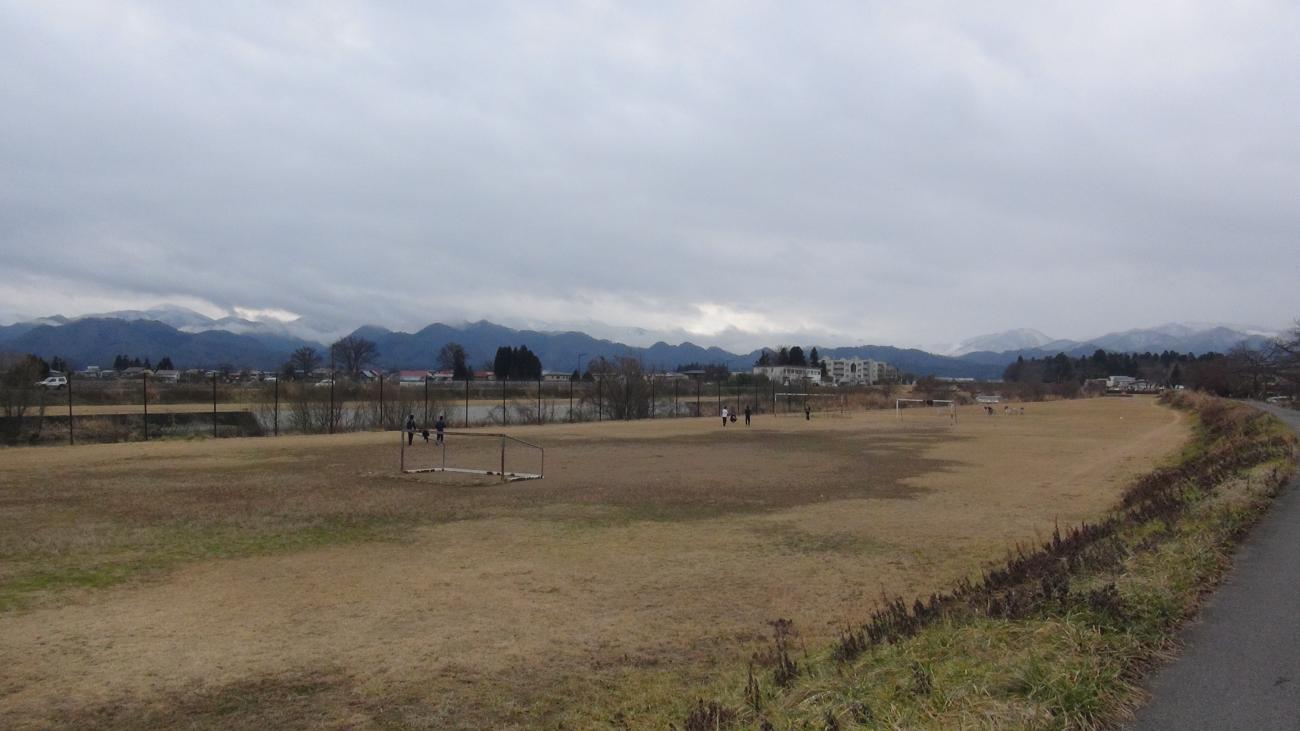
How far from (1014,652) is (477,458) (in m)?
A: 24.1

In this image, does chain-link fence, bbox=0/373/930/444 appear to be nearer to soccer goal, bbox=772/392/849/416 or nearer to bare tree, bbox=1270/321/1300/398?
soccer goal, bbox=772/392/849/416

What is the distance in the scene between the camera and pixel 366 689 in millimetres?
6254

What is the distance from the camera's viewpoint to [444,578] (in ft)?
32.7

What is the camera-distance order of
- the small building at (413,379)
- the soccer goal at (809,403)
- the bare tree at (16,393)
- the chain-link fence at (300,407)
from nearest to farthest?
the bare tree at (16,393), the chain-link fence at (300,407), the small building at (413,379), the soccer goal at (809,403)

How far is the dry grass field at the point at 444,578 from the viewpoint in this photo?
620 cm

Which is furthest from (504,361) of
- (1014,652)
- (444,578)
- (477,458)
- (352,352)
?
(1014,652)

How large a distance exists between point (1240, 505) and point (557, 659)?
8.52m

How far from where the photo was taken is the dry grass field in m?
6.20

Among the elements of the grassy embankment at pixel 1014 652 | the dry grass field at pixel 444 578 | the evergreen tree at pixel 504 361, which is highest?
the evergreen tree at pixel 504 361

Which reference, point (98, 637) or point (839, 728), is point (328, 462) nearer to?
point (98, 637)

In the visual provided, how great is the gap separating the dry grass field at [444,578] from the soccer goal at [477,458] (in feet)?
4.13

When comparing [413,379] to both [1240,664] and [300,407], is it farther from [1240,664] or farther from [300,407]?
[1240,664]

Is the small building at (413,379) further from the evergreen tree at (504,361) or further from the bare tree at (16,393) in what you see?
the bare tree at (16,393)

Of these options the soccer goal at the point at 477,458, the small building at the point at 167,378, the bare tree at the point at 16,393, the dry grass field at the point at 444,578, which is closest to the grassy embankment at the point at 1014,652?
the dry grass field at the point at 444,578
